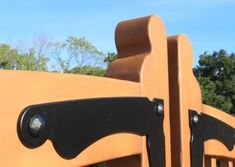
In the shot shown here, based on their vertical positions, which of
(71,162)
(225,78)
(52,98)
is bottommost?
(71,162)

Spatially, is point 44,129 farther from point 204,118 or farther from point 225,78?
point 225,78

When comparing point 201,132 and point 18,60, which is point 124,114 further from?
point 18,60

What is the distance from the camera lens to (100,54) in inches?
1005

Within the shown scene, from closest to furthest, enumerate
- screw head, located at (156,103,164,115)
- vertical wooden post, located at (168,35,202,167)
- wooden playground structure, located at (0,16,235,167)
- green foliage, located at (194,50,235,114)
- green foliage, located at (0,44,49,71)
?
1. wooden playground structure, located at (0,16,235,167)
2. screw head, located at (156,103,164,115)
3. vertical wooden post, located at (168,35,202,167)
4. green foliage, located at (0,44,49,71)
5. green foliage, located at (194,50,235,114)

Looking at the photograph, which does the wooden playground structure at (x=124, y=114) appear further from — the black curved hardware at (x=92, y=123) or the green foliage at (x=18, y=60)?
the green foliage at (x=18, y=60)

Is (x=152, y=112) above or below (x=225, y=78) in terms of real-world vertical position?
below

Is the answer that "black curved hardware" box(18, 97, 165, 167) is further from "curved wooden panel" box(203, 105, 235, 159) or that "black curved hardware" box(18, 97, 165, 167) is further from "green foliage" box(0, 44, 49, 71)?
"green foliage" box(0, 44, 49, 71)

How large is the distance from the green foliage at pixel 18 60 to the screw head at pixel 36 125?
20.9 meters

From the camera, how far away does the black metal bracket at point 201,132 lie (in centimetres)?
125

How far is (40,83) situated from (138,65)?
0.35 metres

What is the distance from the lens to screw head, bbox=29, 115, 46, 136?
742mm

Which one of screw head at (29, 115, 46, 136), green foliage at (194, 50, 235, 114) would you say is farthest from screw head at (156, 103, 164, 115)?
green foliage at (194, 50, 235, 114)

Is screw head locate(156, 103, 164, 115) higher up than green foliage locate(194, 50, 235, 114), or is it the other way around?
green foliage locate(194, 50, 235, 114)

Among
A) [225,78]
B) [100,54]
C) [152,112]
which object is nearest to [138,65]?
[152,112]
